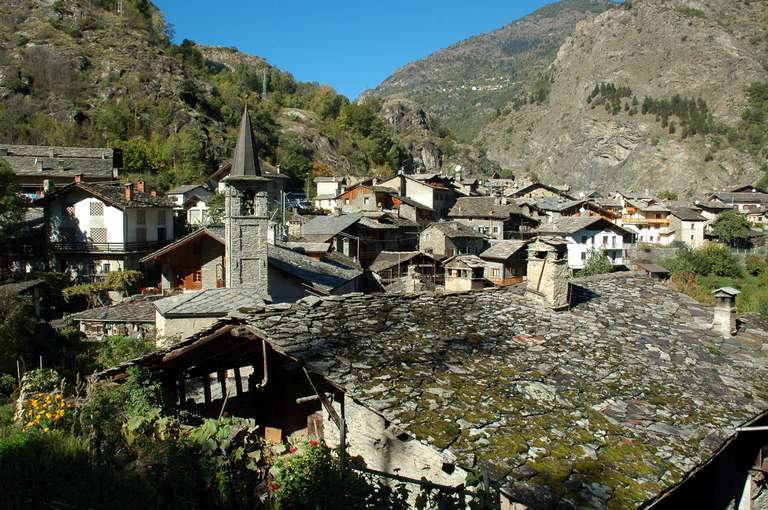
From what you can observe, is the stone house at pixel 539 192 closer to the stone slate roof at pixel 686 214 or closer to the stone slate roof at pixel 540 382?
the stone slate roof at pixel 686 214

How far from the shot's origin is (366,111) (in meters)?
116

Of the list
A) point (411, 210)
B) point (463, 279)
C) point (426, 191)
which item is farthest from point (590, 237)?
point (463, 279)

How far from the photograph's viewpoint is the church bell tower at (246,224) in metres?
21.5

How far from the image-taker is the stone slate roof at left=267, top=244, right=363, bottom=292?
935 inches

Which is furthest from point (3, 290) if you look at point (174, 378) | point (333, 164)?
point (333, 164)

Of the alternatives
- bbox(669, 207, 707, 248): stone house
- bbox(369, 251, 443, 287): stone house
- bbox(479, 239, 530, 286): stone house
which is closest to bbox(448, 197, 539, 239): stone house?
bbox(479, 239, 530, 286): stone house

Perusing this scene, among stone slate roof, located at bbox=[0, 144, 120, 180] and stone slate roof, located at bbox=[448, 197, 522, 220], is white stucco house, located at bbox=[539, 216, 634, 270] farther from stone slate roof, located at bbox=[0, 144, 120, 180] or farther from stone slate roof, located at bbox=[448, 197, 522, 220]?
stone slate roof, located at bbox=[0, 144, 120, 180]

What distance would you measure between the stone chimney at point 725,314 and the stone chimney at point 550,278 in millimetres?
3304

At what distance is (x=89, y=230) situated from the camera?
35844 millimetres

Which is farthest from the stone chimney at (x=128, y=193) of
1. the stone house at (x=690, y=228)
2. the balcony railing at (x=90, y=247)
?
the stone house at (x=690, y=228)

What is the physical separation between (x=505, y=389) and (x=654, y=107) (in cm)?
16879

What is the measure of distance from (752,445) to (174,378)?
998 centimetres

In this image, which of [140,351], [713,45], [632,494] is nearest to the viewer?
[632,494]

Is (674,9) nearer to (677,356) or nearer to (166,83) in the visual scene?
(166,83)
